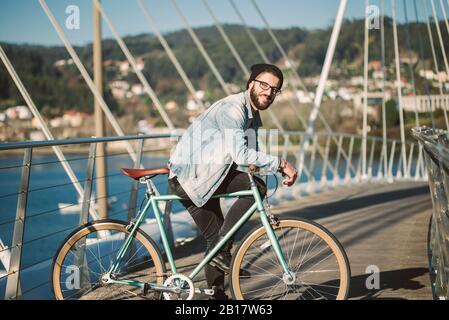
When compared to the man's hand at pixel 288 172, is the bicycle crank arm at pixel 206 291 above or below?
below

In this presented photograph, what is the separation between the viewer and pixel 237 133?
12.8ft

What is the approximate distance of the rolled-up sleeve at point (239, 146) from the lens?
3.89 metres

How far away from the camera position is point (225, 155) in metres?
4.00

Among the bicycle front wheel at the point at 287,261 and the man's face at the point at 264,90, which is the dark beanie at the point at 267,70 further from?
the bicycle front wheel at the point at 287,261

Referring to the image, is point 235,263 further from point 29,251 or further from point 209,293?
point 29,251

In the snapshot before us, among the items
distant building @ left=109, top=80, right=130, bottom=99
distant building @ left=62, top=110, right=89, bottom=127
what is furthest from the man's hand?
distant building @ left=62, top=110, right=89, bottom=127

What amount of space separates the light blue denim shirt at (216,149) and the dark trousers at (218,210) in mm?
60

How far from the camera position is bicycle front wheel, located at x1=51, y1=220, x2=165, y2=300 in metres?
4.15

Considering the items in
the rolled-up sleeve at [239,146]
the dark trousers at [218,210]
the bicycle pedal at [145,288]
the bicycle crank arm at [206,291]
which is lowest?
the bicycle crank arm at [206,291]

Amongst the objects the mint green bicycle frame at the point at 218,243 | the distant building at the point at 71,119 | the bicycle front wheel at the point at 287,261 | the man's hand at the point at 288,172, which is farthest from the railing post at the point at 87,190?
the distant building at the point at 71,119

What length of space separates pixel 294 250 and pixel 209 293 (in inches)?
15.8

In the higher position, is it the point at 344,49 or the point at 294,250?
the point at 344,49

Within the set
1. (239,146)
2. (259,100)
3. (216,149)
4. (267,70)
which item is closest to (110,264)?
(216,149)

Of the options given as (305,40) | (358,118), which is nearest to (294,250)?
(358,118)
